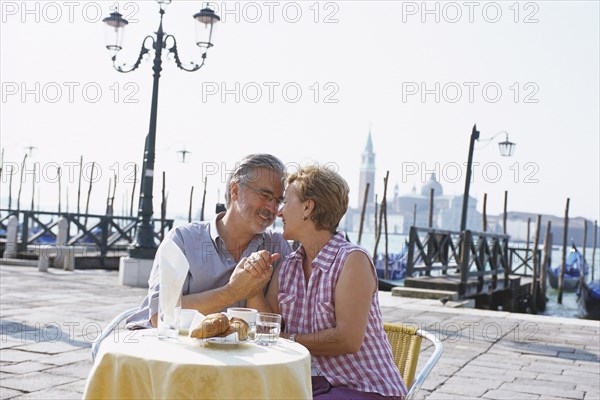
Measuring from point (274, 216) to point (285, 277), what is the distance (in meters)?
0.27

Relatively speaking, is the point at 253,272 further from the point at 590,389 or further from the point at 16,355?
the point at 590,389

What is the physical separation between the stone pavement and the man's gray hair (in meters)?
1.82

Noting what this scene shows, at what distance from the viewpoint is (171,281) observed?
2172 millimetres

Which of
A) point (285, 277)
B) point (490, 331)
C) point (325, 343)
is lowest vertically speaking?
point (490, 331)

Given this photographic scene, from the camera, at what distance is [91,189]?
37.7 metres

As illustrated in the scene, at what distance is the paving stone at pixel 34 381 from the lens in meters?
4.05

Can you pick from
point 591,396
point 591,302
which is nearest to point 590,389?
point 591,396

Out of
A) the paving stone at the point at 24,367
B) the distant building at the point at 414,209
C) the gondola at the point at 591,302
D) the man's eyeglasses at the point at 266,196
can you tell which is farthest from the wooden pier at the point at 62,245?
the distant building at the point at 414,209

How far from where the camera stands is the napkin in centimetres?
216

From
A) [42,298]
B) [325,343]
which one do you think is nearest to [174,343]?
[325,343]

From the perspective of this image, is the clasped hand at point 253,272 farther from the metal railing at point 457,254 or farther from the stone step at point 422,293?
the metal railing at point 457,254

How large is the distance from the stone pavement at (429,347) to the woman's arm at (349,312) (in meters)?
2.01

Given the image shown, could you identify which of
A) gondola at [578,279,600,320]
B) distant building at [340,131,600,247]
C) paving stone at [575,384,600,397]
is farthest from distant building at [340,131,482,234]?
paving stone at [575,384,600,397]

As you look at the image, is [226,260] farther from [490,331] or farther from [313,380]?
[490,331]
